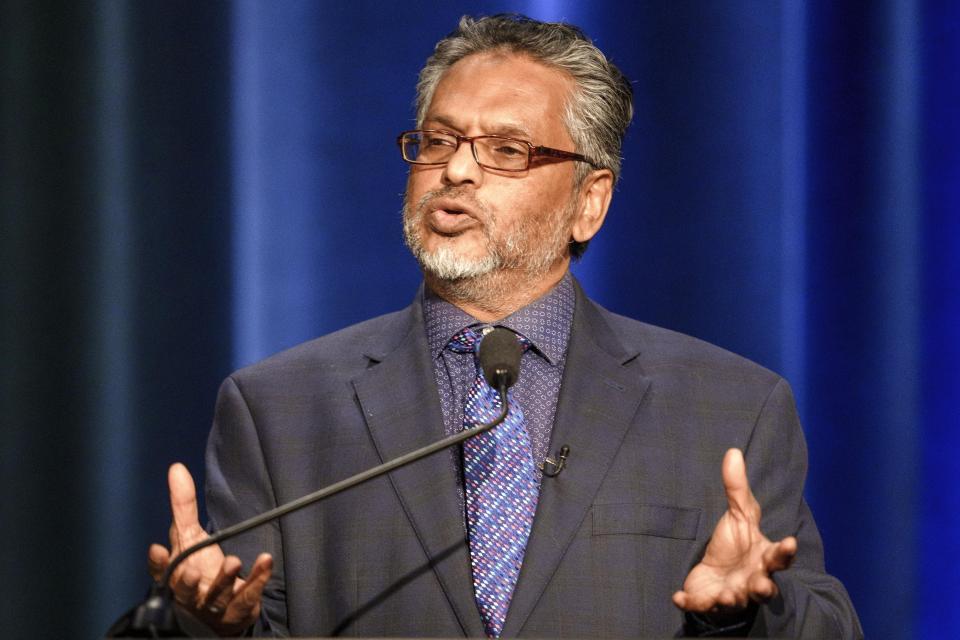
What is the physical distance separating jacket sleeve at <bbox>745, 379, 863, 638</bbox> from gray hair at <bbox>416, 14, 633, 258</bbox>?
20.9 inches

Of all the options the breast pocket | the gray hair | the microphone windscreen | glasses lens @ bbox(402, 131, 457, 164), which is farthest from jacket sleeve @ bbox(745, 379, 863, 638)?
glasses lens @ bbox(402, 131, 457, 164)

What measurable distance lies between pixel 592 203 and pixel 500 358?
2.46 ft

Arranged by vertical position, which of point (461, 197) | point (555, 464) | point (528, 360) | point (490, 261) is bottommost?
point (555, 464)

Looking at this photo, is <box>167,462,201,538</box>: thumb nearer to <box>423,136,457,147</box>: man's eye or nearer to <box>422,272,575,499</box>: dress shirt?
<box>422,272,575,499</box>: dress shirt

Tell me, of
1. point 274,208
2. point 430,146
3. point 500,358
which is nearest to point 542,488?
point 500,358

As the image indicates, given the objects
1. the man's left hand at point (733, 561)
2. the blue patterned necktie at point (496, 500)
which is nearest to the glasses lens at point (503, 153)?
the blue patterned necktie at point (496, 500)

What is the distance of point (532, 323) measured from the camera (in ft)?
7.03

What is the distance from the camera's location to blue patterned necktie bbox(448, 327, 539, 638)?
1.88 meters

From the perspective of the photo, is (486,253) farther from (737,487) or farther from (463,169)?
(737,487)

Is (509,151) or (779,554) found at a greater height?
(509,151)

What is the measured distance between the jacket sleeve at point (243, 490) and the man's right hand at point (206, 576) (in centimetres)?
25

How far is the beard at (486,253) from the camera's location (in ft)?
7.04

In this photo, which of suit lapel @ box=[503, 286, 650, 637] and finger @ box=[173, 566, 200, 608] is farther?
suit lapel @ box=[503, 286, 650, 637]

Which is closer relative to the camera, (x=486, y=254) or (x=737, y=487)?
(x=737, y=487)
